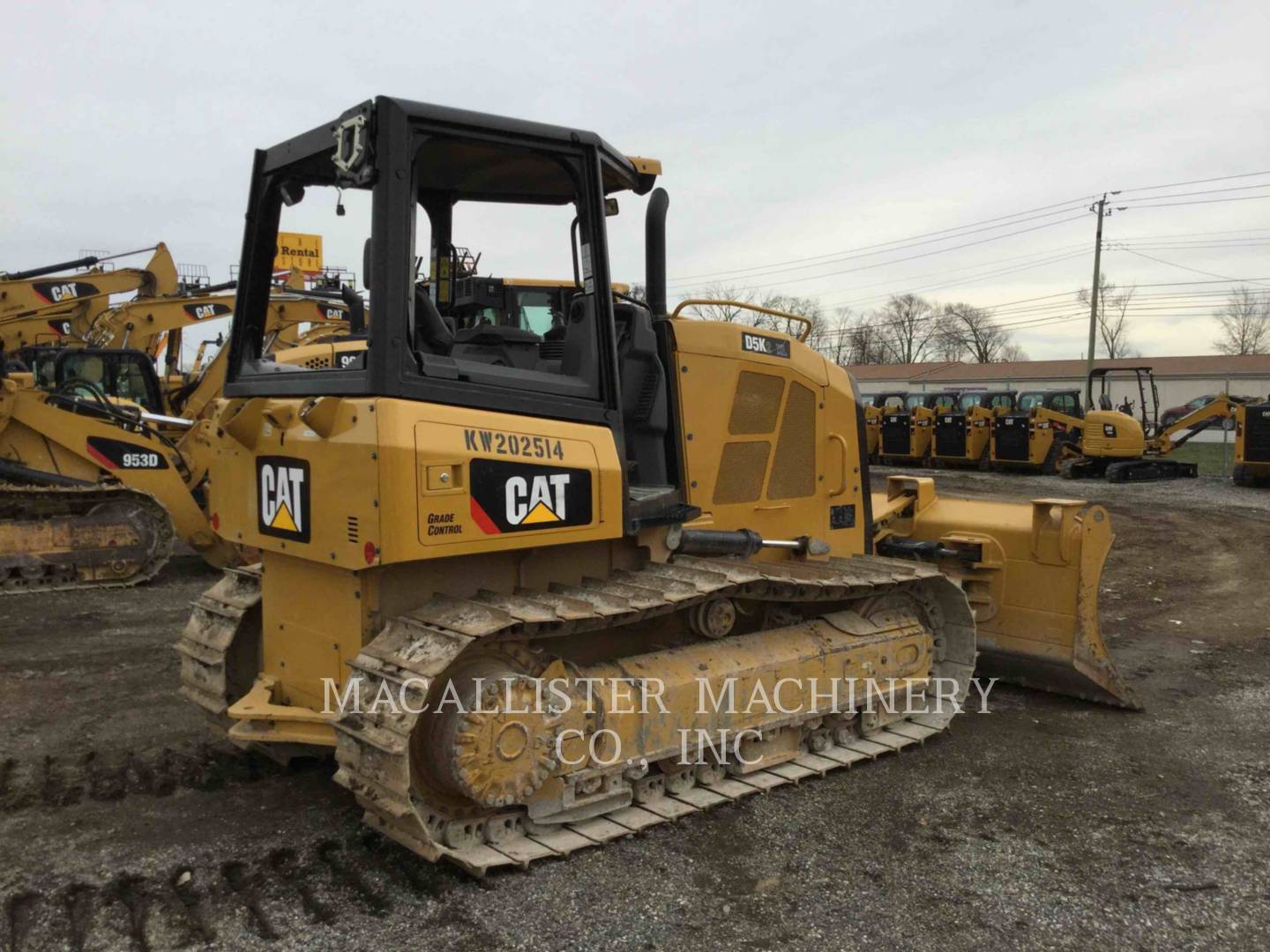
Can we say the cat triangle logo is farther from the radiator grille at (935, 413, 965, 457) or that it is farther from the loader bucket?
the radiator grille at (935, 413, 965, 457)

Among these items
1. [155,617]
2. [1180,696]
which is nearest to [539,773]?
[1180,696]

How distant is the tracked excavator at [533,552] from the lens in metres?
3.68

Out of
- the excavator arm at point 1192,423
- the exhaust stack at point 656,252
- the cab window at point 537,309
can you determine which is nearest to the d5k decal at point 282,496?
the cab window at point 537,309

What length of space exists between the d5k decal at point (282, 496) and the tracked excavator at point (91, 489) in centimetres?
485

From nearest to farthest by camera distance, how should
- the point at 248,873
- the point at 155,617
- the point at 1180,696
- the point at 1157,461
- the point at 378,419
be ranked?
the point at 378,419
the point at 248,873
the point at 1180,696
the point at 155,617
the point at 1157,461

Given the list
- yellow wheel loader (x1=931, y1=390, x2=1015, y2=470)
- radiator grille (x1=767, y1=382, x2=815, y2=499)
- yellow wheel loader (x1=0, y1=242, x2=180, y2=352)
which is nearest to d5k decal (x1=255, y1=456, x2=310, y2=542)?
radiator grille (x1=767, y1=382, x2=815, y2=499)

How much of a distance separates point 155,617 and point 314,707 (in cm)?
495

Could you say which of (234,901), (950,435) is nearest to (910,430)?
(950,435)

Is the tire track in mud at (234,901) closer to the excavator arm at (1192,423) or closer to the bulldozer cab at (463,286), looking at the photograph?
the bulldozer cab at (463,286)

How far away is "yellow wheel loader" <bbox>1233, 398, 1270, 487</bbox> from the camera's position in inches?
747

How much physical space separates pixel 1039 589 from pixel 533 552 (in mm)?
3535

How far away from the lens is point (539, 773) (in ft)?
12.7

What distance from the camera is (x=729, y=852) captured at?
416cm

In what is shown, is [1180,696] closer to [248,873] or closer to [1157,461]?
[248,873]
